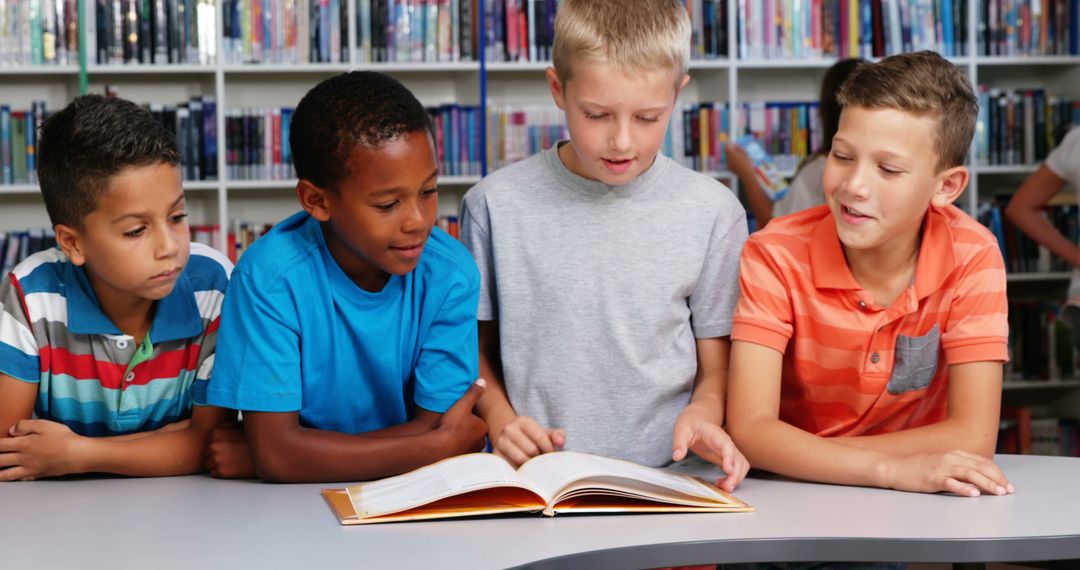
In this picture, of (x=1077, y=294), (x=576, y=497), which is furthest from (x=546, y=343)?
(x=1077, y=294)

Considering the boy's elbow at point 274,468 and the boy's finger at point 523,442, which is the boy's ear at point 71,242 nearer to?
the boy's elbow at point 274,468

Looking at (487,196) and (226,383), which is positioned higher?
(487,196)

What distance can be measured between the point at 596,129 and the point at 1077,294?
7.23ft

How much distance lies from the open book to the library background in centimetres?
285

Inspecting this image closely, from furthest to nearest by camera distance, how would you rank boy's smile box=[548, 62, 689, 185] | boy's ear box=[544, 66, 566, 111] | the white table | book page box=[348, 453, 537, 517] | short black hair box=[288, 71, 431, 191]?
boy's ear box=[544, 66, 566, 111] < boy's smile box=[548, 62, 689, 185] < short black hair box=[288, 71, 431, 191] < book page box=[348, 453, 537, 517] < the white table

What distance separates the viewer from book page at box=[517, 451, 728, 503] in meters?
1.22

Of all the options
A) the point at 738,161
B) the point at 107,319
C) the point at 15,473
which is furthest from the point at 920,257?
the point at 738,161

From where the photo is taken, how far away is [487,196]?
5.61 feet

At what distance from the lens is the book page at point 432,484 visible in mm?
1192

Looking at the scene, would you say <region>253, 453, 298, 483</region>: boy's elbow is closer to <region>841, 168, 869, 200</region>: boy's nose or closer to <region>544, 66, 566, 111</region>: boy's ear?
<region>544, 66, 566, 111</region>: boy's ear

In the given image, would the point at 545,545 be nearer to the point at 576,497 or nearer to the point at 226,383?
the point at 576,497

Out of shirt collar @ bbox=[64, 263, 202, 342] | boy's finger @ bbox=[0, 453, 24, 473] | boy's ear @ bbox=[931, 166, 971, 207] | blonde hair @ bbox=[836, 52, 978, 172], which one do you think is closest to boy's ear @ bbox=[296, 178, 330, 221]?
shirt collar @ bbox=[64, 263, 202, 342]

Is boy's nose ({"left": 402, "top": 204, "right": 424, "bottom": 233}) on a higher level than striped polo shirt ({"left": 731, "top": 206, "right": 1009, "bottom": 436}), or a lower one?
higher

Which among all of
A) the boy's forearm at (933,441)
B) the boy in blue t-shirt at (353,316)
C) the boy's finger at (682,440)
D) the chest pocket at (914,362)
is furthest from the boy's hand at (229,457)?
the chest pocket at (914,362)
